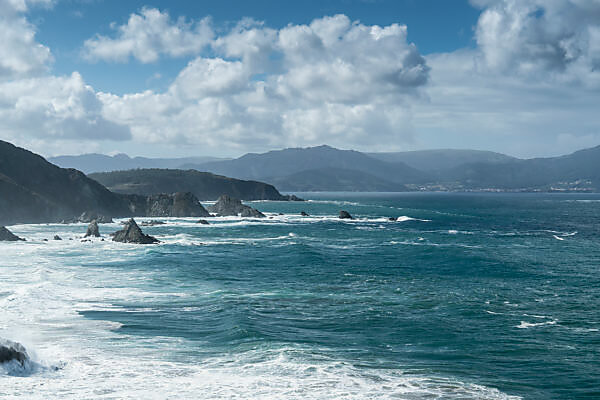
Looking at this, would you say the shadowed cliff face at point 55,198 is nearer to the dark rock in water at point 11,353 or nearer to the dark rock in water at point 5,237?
the dark rock in water at point 5,237

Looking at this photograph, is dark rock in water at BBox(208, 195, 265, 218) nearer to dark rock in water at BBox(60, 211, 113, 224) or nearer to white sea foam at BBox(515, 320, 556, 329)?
dark rock in water at BBox(60, 211, 113, 224)

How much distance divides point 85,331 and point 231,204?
12504cm

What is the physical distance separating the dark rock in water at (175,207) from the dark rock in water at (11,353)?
116m

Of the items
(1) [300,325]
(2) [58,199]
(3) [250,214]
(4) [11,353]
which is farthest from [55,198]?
(4) [11,353]

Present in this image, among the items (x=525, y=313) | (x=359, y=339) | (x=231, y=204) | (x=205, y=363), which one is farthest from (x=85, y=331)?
(x=231, y=204)

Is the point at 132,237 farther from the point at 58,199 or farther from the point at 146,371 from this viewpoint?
the point at 58,199

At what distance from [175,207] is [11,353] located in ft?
391

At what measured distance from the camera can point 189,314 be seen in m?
31.1

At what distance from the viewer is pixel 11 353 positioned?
20828mm

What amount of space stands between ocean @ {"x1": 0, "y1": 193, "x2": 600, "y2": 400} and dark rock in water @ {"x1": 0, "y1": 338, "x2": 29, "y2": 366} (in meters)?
0.37

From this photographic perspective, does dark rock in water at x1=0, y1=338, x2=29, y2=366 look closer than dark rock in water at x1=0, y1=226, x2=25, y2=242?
Yes

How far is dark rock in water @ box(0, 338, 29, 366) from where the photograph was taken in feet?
67.5

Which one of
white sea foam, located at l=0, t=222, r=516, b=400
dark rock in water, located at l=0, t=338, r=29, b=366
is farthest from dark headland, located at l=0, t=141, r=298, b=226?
dark rock in water, located at l=0, t=338, r=29, b=366

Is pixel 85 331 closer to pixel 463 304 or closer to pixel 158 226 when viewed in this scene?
pixel 463 304
